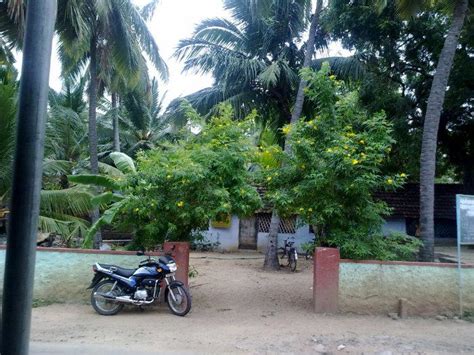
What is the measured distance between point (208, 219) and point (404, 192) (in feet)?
43.4

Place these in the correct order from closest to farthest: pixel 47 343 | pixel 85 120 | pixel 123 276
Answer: pixel 47 343 < pixel 123 276 < pixel 85 120

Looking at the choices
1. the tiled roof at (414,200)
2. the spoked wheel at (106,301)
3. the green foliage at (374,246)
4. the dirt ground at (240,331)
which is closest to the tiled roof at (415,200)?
the tiled roof at (414,200)

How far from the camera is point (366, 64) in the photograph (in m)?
15.9

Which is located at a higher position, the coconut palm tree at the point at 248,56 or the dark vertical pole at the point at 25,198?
the coconut palm tree at the point at 248,56

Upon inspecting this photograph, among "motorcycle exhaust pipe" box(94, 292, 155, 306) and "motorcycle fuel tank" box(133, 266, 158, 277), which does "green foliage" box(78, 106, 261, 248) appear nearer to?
"motorcycle fuel tank" box(133, 266, 158, 277)

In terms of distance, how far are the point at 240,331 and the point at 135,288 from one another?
2.00m

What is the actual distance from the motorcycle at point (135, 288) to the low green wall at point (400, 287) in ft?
9.37

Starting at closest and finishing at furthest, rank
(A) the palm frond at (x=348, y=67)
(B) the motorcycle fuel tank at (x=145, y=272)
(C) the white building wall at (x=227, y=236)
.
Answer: (B) the motorcycle fuel tank at (x=145, y=272) < (A) the palm frond at (x=348, y=67) < (C) the white building wall at (x=227, y=236)

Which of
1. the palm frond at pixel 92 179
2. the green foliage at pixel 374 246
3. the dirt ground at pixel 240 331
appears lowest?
the dirt ground at pixel 240 331

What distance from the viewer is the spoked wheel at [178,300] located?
751 centimetres

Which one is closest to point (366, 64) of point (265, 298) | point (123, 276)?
point (265, 298)

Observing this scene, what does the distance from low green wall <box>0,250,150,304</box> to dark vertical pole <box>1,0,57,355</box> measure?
5.92m

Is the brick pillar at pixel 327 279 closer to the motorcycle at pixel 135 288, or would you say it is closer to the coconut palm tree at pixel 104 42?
the motorcycle at pixel 135 288

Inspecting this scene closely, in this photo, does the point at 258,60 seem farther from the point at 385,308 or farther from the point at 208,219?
the point at 385,308
